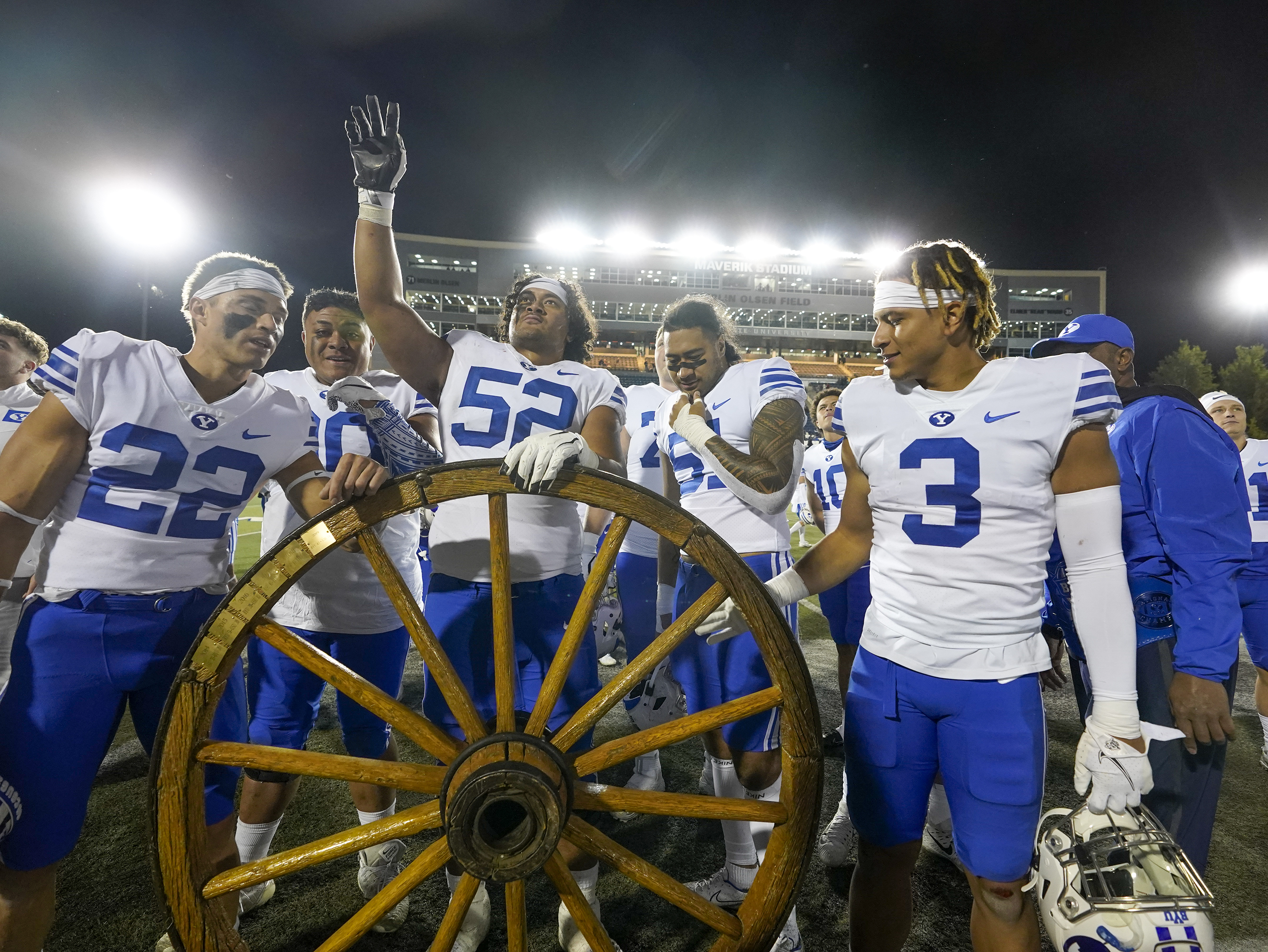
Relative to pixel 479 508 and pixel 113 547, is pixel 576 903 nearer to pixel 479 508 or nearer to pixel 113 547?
pixel 479 508

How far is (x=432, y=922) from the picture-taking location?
2.15 meters

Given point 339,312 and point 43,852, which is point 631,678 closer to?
point 43,852

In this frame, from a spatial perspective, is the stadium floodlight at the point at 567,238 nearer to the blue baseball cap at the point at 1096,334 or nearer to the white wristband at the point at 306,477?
the blue baseball cap at the point at 1096,334

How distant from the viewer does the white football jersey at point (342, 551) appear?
2381 mm

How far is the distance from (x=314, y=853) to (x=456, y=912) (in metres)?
0.34

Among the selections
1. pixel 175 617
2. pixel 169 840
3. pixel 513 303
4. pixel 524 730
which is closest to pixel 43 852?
pixel 175 617

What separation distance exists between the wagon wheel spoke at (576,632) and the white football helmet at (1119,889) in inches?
50.9

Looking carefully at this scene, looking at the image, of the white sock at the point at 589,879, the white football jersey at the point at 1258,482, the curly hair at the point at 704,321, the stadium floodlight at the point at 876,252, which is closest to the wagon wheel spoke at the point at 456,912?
the white sock at the point at 589,879

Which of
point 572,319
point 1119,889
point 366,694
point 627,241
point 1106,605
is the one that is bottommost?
point 1119,889

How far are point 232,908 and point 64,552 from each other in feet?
4.01

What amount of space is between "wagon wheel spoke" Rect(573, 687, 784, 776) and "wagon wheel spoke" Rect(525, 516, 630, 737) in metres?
0.14

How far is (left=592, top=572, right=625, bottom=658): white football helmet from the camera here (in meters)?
4.42

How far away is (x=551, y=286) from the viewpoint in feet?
7.95

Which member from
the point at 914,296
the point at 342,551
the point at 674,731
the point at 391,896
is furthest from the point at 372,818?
the point at 914,296
